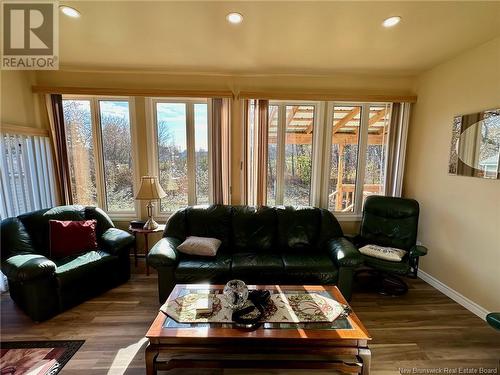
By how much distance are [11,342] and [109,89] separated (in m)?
2.82

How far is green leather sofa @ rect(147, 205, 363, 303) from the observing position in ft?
7.92

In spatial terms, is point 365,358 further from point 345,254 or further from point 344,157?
point 344,157

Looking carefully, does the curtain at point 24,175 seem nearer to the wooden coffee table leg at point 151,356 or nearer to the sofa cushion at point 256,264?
the wooden coffee table leg at point 151,356

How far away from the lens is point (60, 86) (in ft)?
10.1

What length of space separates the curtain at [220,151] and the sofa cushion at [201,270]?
1093mm

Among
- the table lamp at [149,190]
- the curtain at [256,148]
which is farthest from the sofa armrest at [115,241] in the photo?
the curtain at [256,148]

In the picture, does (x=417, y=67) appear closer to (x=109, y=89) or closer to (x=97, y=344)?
(x=109, y=89)

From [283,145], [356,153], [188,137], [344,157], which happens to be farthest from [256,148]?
[356,153]

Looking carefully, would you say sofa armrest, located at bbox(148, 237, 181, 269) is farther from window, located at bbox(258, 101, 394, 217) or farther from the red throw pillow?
window, located at bbox(258, 101, 394, 217)

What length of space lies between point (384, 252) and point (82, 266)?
3.29m

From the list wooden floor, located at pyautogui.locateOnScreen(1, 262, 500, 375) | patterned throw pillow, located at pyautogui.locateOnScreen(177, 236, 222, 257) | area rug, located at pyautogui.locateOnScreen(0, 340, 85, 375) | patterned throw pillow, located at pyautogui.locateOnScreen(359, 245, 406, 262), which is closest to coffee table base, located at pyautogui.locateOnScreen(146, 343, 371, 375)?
wooden floor, located at pyautogui.locateOnScreen(1, 262, 500, 375)

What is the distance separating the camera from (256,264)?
2508mm

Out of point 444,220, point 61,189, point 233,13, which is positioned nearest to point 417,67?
point 444,220

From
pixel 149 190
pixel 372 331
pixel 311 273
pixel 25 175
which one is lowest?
pixel 372 331
